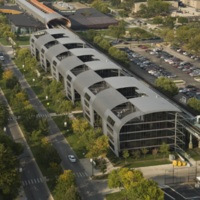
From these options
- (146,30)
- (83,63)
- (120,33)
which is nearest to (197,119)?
(83,63)

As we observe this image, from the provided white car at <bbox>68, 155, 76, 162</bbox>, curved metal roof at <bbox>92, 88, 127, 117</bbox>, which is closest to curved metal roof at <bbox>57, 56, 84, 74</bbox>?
curved metal roof at <bbox>92, 88, 127, 117</bbox>

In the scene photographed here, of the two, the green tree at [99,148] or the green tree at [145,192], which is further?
the green tree at [99,148]

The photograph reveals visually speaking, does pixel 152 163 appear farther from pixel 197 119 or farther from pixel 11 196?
pixel 11 196

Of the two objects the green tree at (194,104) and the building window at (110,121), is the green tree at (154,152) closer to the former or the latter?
the building window at (110,121)

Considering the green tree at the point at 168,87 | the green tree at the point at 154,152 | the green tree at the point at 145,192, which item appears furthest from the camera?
the green tree at the point at 168,87

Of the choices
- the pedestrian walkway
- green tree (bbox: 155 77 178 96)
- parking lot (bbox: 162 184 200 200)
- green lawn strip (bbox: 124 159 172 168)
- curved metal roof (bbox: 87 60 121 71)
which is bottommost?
parking lot (bbox: 162 184 200 200)

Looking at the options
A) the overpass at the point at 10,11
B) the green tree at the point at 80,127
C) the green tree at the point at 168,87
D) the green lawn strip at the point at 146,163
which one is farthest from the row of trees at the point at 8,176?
the overpass at the point at 10,11

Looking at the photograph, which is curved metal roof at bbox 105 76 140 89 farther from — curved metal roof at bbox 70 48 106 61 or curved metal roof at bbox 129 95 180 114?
curved metal roof at bbox 70 48 106 61
